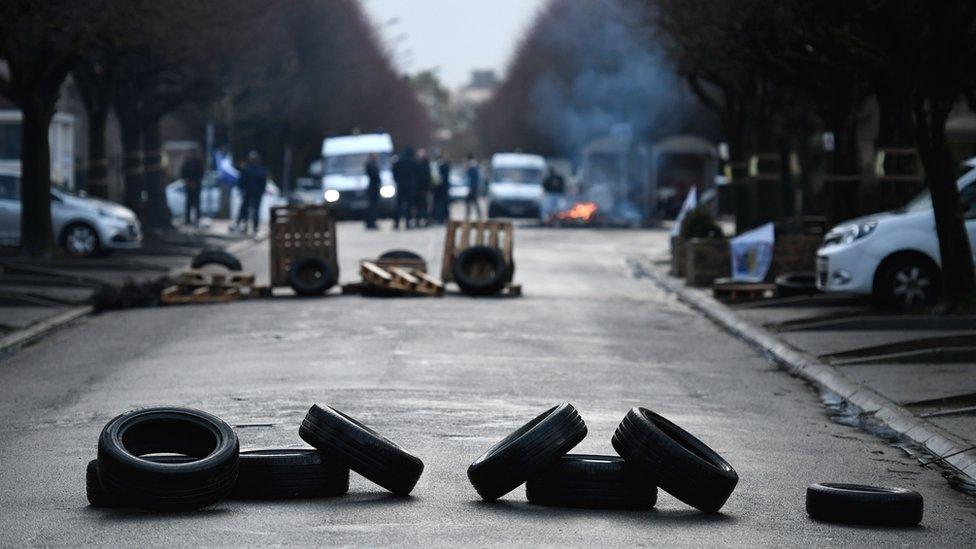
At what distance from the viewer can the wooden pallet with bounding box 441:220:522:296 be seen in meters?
24.0

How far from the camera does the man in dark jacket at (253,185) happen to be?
4166 centimetres

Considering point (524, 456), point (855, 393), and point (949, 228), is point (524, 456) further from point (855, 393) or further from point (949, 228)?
point (949, 228)

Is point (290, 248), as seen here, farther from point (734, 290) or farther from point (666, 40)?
point (666, 40)

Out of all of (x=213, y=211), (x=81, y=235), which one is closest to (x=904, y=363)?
(x=81, y=235)

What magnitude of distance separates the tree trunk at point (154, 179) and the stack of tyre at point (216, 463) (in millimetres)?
32716

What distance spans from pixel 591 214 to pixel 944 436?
39.5m

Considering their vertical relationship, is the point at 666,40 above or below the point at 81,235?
above

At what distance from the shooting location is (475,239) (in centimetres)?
2483

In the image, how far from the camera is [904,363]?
15.4m

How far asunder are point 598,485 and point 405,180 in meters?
36.8

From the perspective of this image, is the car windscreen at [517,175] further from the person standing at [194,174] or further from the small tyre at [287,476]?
the small tyre at [287,476]

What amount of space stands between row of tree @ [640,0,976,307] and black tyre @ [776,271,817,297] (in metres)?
1.94

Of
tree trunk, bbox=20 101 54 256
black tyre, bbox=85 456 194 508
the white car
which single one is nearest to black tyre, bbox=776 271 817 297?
the white car

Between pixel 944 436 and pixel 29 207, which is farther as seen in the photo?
pixel 29 207
